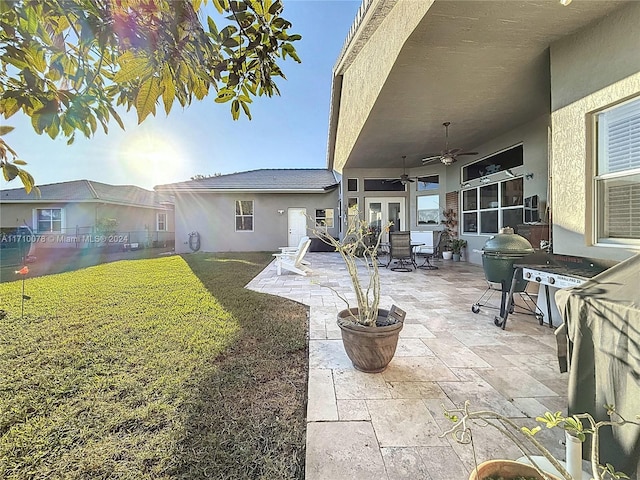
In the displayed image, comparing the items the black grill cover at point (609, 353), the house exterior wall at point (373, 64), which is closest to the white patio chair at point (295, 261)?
the house exterior wall at point (373, 64)

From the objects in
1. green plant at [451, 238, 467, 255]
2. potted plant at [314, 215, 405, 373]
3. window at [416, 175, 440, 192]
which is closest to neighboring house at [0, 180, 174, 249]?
window at [416, 175, 440, 192]

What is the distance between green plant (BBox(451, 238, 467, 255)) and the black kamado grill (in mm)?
6308

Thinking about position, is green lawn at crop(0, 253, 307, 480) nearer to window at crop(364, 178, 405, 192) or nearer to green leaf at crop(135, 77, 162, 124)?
green leaf at crop(135, 77, 162, 124)

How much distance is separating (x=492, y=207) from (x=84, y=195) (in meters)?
17.3

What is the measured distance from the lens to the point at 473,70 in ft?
14.8

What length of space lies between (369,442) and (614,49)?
4201mm

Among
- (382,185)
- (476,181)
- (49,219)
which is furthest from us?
(49,219)

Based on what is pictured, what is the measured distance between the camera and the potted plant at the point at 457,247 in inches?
384

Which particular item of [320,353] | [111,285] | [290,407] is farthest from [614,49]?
[111,285]

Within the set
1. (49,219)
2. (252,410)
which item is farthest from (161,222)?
(252,410)

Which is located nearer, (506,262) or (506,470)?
(506,470)

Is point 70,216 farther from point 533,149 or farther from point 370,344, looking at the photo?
point 533,149

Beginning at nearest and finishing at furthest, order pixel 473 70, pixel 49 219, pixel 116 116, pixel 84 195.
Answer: pixel 116 116 → pixel 473 70 → pixel 84 195 → pixel 49 219

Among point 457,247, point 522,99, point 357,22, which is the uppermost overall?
point 357,22
